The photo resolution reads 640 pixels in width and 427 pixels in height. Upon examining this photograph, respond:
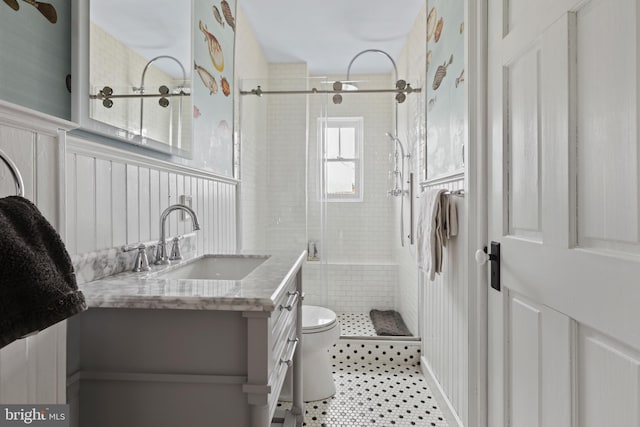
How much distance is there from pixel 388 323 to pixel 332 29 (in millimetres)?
2575

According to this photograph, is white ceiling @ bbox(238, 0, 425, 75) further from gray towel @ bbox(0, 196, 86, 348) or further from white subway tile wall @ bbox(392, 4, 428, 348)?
gray towel @ bbox(0, 196, 86, 348)

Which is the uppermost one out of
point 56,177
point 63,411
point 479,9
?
point 479,9

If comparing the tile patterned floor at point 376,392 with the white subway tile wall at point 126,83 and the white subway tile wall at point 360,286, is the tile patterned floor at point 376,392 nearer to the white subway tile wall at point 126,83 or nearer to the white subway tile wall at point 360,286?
the white subway tile wall at point 360,286

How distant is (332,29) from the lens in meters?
3.11

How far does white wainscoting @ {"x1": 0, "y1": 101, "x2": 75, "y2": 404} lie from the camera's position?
1.96 feet

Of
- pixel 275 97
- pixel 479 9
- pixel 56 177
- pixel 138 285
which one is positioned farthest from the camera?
pixel 275 97

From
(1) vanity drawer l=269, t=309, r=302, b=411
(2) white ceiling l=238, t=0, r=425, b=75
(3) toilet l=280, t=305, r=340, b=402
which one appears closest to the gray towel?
(1) vanity drawer l=269, t=309, r=302, b=411

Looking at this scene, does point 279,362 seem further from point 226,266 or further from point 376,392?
point 376,392

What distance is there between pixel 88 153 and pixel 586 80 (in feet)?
4.39

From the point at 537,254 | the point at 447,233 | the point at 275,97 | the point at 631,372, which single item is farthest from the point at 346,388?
the point at 275,97

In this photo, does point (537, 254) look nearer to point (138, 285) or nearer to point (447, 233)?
point (447, 233)

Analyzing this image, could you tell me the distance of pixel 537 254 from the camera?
1.05m

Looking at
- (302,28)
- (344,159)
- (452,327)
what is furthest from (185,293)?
(302,28)

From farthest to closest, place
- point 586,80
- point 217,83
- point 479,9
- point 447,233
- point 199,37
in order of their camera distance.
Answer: point 217,83, point 199,37, point 447,233, point 479,9, point 586,80
